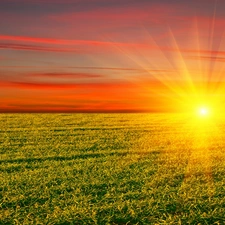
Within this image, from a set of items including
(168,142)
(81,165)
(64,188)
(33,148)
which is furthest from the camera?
(168,142)

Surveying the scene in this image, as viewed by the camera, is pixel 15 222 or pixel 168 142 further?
pixel 168 142

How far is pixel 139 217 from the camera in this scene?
618 cm

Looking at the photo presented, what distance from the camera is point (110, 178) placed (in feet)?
27.7

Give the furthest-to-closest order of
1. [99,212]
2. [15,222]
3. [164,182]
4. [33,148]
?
[33,148] < [164,182] < [99,212] < [15,222]

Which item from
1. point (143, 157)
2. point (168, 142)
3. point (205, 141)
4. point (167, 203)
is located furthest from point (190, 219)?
Answer: point (205, 141)

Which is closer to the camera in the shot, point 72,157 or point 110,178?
point 110,178

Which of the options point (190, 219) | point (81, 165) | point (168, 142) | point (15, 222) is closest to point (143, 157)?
point (81, 165)

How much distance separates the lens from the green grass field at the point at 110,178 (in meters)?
6.29

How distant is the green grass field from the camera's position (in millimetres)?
6285

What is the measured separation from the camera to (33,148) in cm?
1236

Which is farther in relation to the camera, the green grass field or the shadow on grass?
the shadow on grass

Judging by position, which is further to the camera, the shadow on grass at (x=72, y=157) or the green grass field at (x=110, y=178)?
the shadow on grass at (x=72, y=157)

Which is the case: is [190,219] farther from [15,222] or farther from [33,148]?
[33,148]

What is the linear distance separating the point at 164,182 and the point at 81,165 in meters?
2.56
